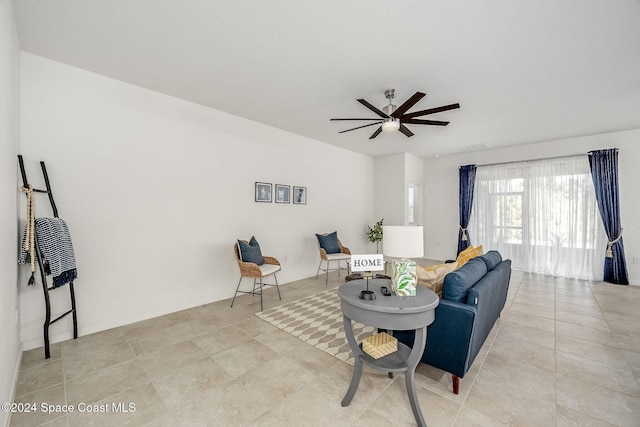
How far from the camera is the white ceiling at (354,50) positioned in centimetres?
195

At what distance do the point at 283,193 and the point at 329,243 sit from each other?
1.28 m

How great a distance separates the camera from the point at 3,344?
157 centimetres

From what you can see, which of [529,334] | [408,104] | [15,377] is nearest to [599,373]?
[529,334]

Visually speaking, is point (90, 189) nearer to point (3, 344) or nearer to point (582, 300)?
A: point (3, 344)

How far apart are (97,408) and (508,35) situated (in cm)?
413

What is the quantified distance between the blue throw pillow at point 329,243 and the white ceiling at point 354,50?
7.40 feet

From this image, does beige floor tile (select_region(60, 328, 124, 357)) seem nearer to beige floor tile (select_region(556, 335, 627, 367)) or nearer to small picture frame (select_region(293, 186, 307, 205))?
small picture frame (select_region(293, 186, 307, 205))

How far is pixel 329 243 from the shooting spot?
500 centimetres

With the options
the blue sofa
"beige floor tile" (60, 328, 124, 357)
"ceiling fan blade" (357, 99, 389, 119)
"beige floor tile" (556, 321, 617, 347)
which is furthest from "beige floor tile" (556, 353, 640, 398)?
"beige floor tile" (60, 328, 124, 357)

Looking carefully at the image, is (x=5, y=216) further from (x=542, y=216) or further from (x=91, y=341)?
(x=542, y=216)

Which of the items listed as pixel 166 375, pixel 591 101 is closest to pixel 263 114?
pixel 166 375

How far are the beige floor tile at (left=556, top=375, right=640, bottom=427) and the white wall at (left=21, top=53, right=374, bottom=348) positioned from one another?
145 inches

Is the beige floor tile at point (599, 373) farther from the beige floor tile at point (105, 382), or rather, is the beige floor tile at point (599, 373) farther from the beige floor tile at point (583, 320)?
the beige floor tile at point (105, 382)

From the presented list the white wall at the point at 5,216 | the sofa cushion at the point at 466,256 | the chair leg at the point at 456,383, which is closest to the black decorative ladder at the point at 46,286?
the white wall at the point at 5,216
